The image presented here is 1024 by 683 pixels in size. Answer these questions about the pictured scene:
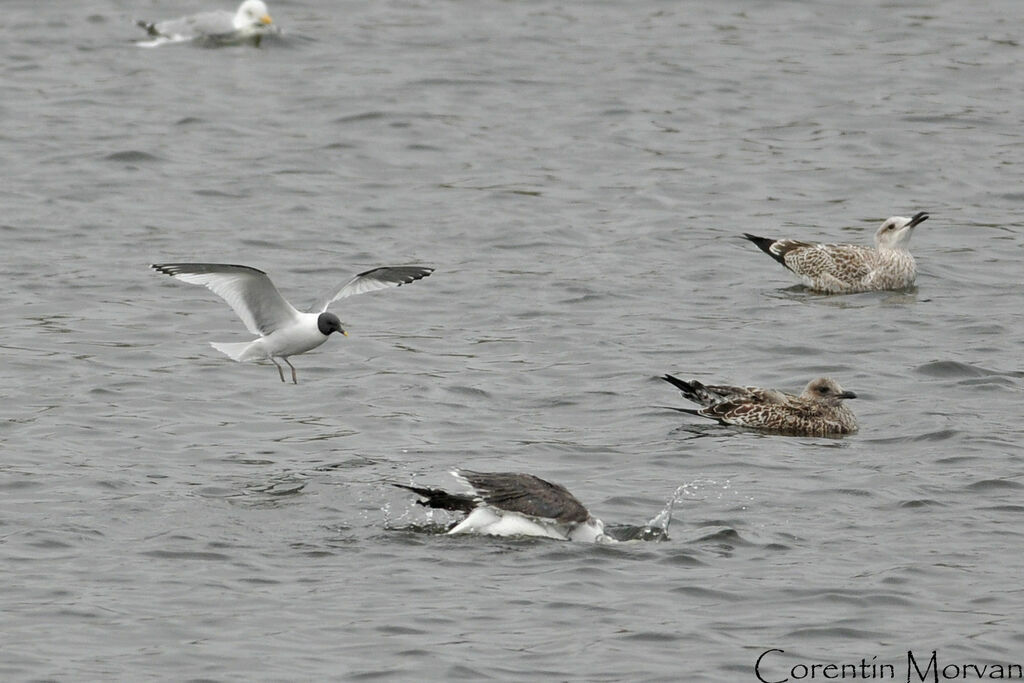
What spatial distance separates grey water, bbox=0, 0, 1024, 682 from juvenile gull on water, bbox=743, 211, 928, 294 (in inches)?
9.7

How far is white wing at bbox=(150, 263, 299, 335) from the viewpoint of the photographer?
13211mm

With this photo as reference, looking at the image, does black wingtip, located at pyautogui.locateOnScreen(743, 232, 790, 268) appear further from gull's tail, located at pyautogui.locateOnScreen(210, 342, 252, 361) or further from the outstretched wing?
the outstretched wing

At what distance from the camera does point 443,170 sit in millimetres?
22125

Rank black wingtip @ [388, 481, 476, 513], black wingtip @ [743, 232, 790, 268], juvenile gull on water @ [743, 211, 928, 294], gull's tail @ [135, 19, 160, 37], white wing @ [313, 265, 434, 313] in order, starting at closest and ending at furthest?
black wingtip @ [388, 481, 476, 513]
white wing @ [313, 265, 434, 313]
juvenile gull on water @ [743, 211, 928, 294]
black wingtip @ [743, 232, 790, 268]
gull's tail @ [135, 19, 160, 37]

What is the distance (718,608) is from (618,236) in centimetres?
1004

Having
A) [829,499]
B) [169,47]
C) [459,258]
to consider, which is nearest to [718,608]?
[829,499]

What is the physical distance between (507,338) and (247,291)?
3.33 m

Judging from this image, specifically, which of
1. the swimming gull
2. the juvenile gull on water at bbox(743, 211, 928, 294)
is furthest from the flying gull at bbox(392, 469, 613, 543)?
the swimming gull

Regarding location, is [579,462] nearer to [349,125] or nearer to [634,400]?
[634,400]

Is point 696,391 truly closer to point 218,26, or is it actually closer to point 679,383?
point 679,383

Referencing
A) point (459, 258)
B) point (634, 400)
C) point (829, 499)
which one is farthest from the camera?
point (459, 258)

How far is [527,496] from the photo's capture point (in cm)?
1136

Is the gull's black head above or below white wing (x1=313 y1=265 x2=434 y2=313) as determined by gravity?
below

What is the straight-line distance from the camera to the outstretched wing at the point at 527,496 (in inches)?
444
